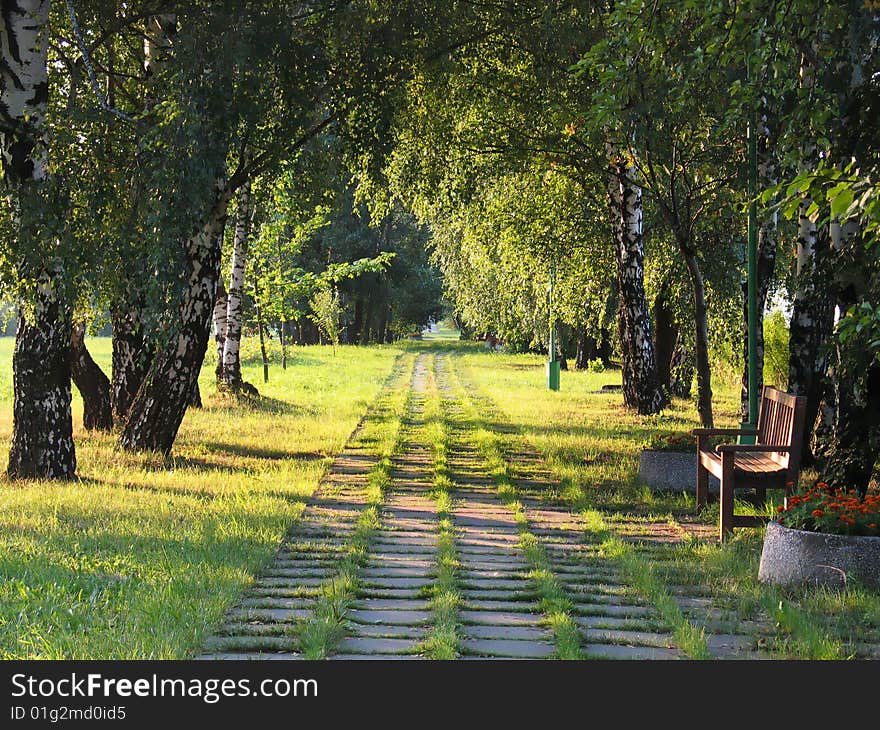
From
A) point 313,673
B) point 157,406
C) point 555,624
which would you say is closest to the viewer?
point 313,673

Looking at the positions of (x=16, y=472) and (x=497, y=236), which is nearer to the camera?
(x=16, y=472)

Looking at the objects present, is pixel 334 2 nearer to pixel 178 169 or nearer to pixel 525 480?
pixel 178 169

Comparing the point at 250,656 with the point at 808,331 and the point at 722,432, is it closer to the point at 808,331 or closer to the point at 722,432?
the point at 722,432

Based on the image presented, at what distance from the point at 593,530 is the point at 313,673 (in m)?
4.83

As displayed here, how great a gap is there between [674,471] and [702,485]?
1.20 metres

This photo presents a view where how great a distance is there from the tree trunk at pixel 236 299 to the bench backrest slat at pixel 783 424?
12.9 meters

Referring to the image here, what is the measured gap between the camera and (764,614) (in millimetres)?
6777

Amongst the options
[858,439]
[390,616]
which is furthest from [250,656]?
[858,439]

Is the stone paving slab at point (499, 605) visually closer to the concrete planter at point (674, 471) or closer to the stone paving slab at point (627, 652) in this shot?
the stone paving slab at point (627, 652)

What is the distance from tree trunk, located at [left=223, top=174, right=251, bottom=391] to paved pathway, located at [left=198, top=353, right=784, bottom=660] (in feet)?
32.7

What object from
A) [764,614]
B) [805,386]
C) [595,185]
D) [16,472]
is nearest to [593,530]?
[764,614]

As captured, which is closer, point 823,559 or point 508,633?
point 508,633

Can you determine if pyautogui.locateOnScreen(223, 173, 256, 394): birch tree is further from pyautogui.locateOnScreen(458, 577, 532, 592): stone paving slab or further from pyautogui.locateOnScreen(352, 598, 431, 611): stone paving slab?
pyautogui.locateOnScreen(352, 598, 431, 611): stone paving slab

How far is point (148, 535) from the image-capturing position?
350 inches
